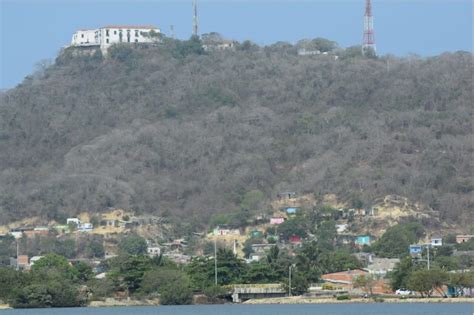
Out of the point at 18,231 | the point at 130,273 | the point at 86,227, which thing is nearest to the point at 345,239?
the point at 86,227

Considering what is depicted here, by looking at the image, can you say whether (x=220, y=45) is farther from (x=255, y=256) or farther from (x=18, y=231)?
(x=255, y=256)

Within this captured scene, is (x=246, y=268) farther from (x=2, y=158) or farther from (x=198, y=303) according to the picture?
(x=2, y=158)

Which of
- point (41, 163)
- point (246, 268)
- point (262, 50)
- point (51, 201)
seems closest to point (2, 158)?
point (41, 163)

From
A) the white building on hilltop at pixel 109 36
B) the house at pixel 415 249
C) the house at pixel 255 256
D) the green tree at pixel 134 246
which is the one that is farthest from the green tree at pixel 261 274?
the white building on hilltop at pixel 109 36

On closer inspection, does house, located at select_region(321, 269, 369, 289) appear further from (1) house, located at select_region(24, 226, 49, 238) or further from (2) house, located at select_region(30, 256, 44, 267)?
(1) house, located at select_region(24, 226, 49, 238)

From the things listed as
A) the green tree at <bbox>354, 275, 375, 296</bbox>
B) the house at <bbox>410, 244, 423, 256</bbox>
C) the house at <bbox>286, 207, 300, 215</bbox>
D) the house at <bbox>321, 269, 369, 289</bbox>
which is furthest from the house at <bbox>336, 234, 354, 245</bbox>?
the green tree at <bbox>354, 275, 375, 296</bbox>
